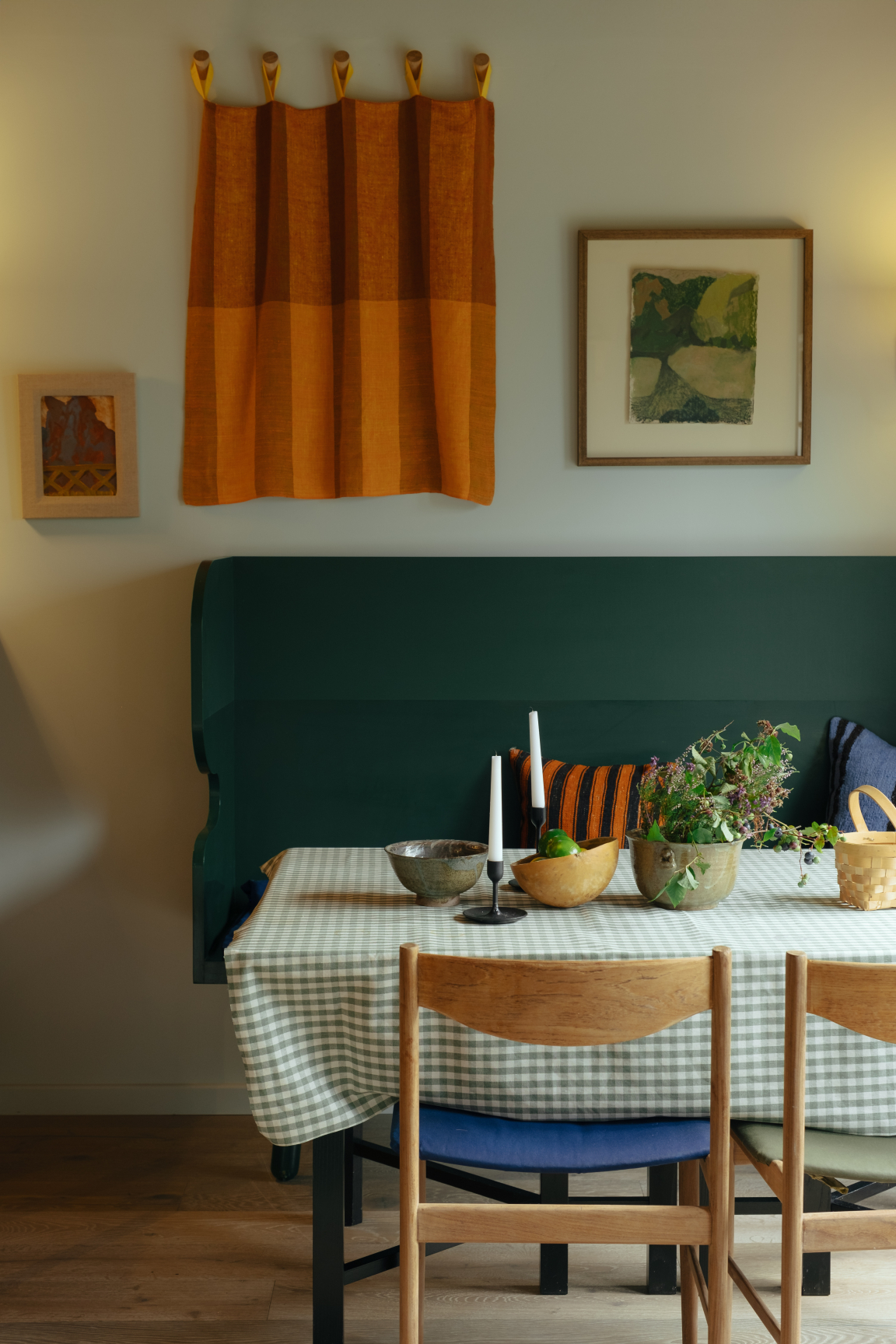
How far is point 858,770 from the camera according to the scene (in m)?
2.59

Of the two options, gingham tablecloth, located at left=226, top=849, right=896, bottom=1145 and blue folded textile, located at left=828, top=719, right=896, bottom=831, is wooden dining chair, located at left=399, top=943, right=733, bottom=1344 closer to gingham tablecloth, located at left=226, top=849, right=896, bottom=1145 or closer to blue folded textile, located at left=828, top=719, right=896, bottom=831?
gingham tablecloth, located at left=226, top=849, right=896, bottom=1145

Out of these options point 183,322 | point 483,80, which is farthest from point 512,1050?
point 483,80

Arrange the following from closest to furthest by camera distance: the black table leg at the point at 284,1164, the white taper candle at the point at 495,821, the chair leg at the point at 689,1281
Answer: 1. the white taper candle at the point at 495,821
2. the chair leg at the point at 689,1281
3. the black table leg at the point at 284,1164

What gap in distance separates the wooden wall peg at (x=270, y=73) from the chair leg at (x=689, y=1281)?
2571mm

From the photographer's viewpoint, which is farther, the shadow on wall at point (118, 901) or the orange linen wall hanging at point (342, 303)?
the shadow on wall at point (118, 901)

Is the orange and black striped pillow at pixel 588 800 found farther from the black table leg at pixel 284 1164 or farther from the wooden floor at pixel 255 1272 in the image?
the black table leg at pixel 284 1164

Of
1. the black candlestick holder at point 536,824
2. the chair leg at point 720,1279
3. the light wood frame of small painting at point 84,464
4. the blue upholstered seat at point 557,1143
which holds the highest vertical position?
the light wood frame of small painting at point 84,464

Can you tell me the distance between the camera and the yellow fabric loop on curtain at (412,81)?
8.73ft

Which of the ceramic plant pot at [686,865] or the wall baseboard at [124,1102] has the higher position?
the ceramic plant pot at [686,865]

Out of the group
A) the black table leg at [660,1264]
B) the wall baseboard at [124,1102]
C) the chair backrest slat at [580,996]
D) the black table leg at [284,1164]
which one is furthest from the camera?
the wall baseboard at [124,1102]

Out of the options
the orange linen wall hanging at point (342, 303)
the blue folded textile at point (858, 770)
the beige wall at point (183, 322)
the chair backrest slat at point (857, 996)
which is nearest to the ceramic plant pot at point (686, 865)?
the chair backrest slat at point (857, 996)

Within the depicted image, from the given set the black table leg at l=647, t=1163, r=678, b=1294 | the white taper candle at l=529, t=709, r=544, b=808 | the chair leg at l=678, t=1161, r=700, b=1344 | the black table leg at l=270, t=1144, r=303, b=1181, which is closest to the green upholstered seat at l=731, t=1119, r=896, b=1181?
the chair leg at l=678, t=1161, r=700, b=1344

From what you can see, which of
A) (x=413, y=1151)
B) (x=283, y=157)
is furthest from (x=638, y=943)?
(x=283, y=157)

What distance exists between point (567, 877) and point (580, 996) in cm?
44
